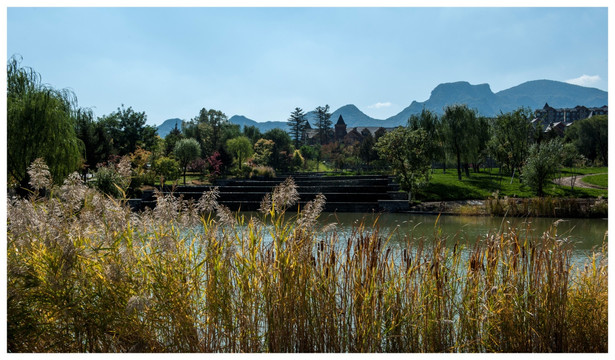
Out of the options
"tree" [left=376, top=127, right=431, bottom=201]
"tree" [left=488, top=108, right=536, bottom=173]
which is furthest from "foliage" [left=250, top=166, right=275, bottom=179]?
"tree" [left=488, top=108, right=536, bottom=173]

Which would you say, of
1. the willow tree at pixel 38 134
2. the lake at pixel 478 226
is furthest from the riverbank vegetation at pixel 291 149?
the lake at pixel 478 226

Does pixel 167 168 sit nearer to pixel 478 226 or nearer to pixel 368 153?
pixel 478 226

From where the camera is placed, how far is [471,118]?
23.3 meters

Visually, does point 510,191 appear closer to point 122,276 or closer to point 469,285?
point 469,285

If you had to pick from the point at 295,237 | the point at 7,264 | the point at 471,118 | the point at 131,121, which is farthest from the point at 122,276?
the point at 131,121

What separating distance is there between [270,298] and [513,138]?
76.0 ft

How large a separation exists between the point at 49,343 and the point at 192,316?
0.76 m

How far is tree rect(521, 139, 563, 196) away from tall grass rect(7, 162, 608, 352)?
50.6 feet

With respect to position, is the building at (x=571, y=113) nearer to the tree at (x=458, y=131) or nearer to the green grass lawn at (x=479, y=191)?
the tree at (x=458, y=131)

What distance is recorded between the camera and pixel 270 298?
2289 millimetres

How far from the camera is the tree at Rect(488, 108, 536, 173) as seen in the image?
22.4m

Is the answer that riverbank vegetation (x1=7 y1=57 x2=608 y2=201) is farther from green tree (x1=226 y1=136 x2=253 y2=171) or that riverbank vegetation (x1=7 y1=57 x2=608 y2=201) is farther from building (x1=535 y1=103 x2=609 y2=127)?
building (x1=535 y1=103 x2=609 y2=127)

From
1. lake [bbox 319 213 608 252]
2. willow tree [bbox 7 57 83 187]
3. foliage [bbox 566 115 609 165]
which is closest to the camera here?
lake [bbox 319 213 608 252]

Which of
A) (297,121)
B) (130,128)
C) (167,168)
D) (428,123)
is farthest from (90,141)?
(297,121)
